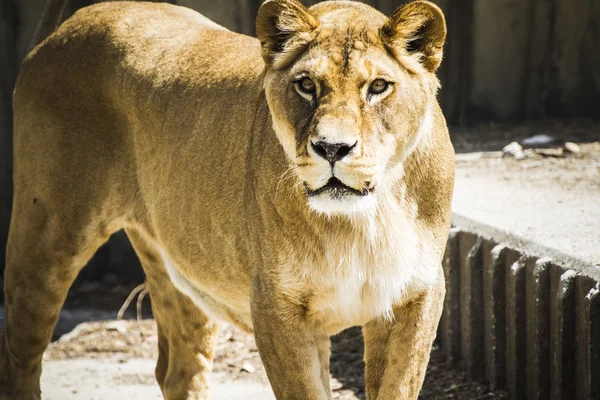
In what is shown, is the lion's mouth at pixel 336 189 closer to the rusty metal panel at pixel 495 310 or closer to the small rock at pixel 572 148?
the rusty metal panel at pixel 495 310

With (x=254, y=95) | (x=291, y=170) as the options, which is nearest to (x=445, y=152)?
(x=291, y=170)

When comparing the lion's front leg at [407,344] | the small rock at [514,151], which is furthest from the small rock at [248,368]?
the small rock at [514,151]

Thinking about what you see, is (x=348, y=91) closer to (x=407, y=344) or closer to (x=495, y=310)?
(x=407, y=344)

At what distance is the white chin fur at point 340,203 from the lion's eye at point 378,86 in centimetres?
31

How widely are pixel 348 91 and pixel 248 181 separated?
27.9 inches

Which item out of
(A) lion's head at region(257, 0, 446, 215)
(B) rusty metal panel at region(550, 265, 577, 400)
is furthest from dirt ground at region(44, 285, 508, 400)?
(A) lion's head at region(257, 0, 446, 215)

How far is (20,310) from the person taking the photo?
4.25 metres

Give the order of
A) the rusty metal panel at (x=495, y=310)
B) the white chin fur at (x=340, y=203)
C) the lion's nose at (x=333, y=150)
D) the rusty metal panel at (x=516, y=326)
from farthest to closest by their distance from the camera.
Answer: the rusty metal panel at (x=495, y=310) → the rusty metal panel at (x=516, y=326) → the white chin fur at (x=340, y=203) → the lion's nose at (x=333, y=150)

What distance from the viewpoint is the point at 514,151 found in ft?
21.3

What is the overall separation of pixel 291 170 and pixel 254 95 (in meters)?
0.61

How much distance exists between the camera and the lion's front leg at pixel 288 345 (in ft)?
10.1

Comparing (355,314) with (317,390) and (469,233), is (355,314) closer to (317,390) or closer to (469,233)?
(317,390)

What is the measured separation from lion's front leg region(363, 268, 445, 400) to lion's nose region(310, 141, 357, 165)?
2.34 feet

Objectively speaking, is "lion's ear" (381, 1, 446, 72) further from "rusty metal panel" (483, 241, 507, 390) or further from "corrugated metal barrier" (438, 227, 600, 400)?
"rusty metal panel" (483, 241, 507, 390)
